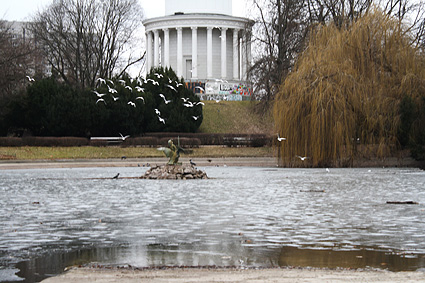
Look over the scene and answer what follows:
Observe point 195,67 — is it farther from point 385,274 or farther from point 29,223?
point 385,274

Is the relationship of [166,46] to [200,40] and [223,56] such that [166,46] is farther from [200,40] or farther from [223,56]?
[223,56]

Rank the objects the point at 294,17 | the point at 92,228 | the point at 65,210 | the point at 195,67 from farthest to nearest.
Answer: the point at 195,67 → the point at 294,17 → the point at 65,210 → the point at 92,228

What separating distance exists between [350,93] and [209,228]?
2888cm

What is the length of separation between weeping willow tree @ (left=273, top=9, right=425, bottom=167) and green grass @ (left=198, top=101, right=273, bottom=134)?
2437cm

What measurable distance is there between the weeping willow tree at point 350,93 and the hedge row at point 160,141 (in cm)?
1509

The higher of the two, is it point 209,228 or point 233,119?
point 233,119

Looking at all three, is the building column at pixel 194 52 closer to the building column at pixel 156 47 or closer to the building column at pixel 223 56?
the building column at pixel 223 56

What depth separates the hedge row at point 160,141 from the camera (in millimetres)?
54188

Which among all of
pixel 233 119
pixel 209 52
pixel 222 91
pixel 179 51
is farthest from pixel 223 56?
pixel 233 119

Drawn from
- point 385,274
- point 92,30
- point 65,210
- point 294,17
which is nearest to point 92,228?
point 65,210

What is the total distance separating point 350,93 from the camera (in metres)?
41.2

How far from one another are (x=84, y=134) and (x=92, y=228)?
4856 centimetres

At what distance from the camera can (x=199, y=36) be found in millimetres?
91625

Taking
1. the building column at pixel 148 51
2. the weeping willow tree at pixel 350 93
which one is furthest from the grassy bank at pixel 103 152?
the building column at pixel 148 51
